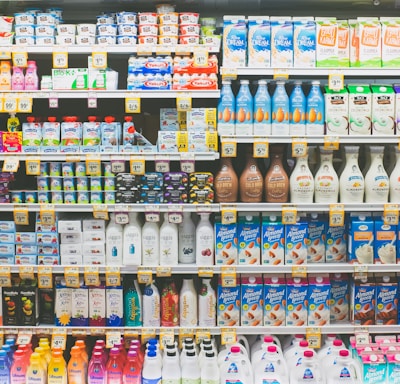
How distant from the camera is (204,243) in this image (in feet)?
12.9

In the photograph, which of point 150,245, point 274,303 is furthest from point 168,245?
point 274,303

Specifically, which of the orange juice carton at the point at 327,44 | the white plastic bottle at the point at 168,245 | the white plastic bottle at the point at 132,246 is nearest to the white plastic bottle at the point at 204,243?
the white plastic bottle at the point at 168,245

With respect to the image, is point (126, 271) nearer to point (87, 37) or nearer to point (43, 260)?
point (43, 260)

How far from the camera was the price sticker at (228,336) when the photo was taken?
3898mm

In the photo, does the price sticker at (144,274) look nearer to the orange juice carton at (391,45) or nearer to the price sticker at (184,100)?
the price sticker at (184,100)

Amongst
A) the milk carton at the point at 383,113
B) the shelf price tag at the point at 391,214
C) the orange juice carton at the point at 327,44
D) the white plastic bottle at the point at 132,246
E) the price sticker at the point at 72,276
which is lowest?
the price sticker at the point at 72,276

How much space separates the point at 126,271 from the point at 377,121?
1.90 metres

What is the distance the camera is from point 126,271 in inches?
155

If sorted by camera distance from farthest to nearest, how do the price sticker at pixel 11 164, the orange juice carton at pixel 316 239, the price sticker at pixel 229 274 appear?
the orange juice carton at pixel 316 239 < the price sticker at pixel 229 274 < the price sticker at pixel 11 164

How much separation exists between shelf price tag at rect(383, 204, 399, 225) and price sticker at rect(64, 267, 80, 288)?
80.1 inches

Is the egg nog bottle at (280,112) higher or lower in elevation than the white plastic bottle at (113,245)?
higher

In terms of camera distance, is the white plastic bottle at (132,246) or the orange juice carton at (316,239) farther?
the orange juice carton at (316,239)

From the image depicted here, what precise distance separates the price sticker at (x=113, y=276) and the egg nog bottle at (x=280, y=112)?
1351 mm

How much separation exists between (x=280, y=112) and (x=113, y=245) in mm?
1390
